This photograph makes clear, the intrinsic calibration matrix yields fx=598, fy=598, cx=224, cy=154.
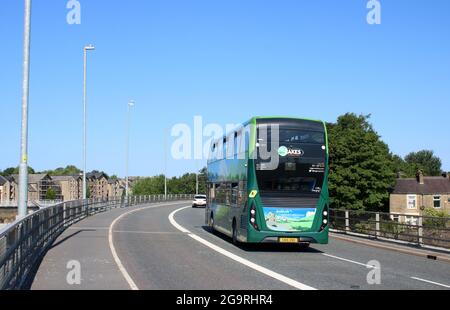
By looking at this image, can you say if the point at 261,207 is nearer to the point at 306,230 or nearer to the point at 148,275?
the point at 306,230

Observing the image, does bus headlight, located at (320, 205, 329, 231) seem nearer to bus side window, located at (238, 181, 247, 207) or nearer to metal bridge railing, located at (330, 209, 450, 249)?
bus side window, located at (238, 181, 247, 207)

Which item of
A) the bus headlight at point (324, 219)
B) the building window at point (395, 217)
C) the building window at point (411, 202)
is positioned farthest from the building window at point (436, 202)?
the bus headlight at point (324, 219)

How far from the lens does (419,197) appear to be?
84438 millimetres

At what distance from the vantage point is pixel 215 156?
2538cm

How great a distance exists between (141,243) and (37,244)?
517 centimetres

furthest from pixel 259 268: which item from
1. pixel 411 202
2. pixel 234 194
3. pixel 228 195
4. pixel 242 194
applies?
pixel 411 202

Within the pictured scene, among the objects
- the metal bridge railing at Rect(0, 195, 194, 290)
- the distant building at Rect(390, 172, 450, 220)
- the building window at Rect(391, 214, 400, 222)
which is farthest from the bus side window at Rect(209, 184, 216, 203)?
the distant building at Rect(390, 172, 450, 220)

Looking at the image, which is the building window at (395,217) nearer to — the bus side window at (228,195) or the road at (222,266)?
the road at (222,266)

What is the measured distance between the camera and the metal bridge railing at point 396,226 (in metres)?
20.8

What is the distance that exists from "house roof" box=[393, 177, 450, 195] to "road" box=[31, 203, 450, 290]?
65.7m

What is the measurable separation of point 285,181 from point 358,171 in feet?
173

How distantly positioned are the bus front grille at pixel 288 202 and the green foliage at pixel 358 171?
5151cm
